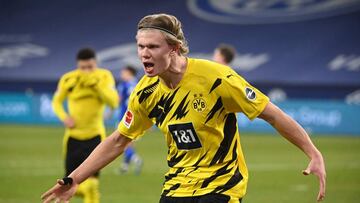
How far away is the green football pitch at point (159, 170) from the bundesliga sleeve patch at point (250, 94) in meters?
8.18

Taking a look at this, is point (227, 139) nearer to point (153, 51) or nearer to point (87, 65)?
point (153, 51)

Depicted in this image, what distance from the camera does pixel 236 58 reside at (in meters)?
40.2

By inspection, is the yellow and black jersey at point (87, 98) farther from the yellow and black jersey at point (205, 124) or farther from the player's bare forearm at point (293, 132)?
the player's bare forearm at point (293, 132)

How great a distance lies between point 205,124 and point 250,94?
41cm

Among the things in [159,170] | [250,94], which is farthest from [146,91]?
[159,170]

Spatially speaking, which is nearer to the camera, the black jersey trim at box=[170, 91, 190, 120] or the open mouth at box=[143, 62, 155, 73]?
the open mouth at box=[143, 62, 155, 73]

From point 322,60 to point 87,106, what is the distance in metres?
27.5

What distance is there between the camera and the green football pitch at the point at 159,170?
50.7 feet

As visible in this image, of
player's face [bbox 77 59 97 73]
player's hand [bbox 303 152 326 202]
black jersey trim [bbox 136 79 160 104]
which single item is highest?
player's face [bbox 77 59 97 73]

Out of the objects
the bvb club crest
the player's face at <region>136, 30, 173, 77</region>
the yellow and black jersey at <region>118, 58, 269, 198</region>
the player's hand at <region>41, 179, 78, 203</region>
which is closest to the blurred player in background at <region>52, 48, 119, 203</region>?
the player's hand at <region>41, 179, 78, 203</region>

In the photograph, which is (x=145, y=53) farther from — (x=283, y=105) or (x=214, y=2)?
(x=214, y=2)

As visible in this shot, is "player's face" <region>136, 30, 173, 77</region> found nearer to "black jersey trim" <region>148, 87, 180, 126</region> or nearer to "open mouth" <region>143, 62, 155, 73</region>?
"open mouth" <region>143, 62, 155, 73</region>

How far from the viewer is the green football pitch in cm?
1545

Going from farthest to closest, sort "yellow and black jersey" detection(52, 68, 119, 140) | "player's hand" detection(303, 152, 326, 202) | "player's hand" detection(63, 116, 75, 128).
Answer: "yellow and black jersey" detection(52, 68, 119, 140) → "player's hand" detection(63, 116, 75, 128) → "player's hand" detection(303, 152, 326, 202)
